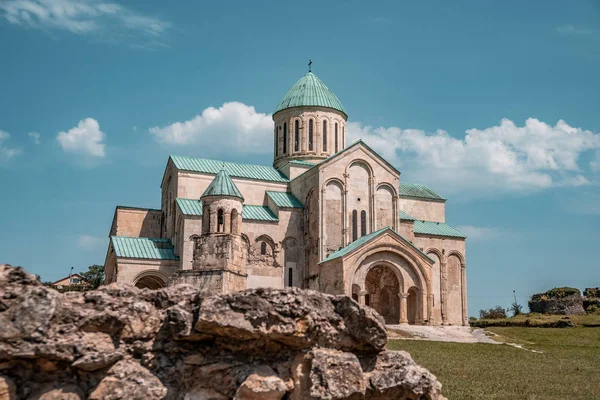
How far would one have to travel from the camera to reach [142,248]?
29359 mm

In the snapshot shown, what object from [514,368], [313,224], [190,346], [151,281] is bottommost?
[514,368]

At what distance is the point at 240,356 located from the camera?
562 centimetres

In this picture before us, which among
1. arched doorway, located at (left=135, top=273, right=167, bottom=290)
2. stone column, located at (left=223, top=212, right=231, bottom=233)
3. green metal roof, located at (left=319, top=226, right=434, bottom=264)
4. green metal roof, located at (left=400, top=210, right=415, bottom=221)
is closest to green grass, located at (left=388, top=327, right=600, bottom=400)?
green metal roof, located at (left=319, top=226, right=434, bottom=264)

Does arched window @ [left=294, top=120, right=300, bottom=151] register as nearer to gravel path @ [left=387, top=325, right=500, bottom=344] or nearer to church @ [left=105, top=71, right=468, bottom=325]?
church @ [left=105, top=71, right=468, bottom=325]

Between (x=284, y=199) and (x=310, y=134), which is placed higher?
(x=310, y=134)

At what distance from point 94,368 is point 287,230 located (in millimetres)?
26655

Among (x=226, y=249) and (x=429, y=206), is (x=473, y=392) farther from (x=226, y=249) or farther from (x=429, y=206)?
(x=429, y=206)

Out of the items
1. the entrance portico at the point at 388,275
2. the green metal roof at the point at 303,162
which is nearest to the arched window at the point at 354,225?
the entrance portico at the point at 388,275

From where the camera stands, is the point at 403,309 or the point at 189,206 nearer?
the point at 403,309

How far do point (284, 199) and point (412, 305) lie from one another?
8585 millimetres

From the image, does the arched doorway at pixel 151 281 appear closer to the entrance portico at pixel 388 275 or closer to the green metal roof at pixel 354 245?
the entrance portico at pixel 388 275

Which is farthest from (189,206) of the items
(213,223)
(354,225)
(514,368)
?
(514,368)

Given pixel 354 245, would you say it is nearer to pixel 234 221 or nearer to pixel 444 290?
Answer: pixel 234 221

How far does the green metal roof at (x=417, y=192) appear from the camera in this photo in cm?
3788
